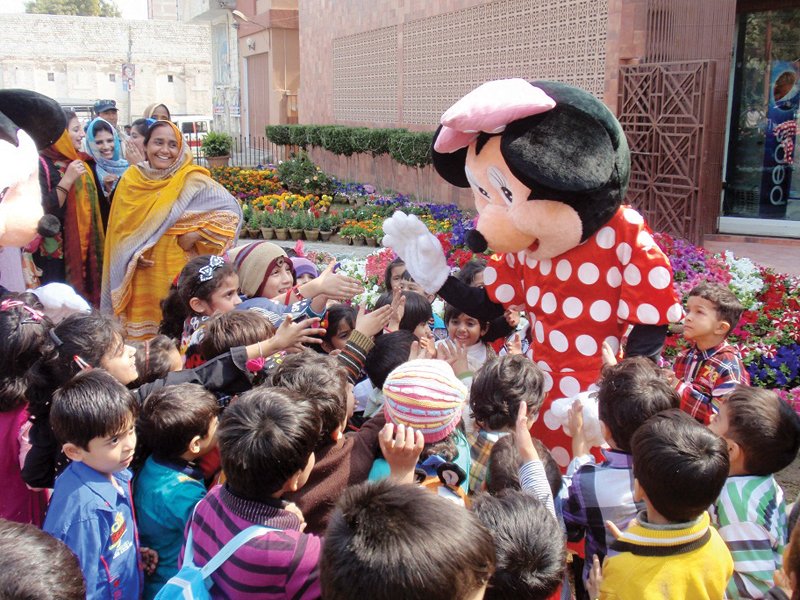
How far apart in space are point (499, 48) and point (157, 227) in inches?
286

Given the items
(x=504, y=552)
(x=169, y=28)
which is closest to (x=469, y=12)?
(x=504, y=552)

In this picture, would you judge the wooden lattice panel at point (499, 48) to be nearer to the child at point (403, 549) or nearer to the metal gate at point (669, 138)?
the metal gate at point (669, 138)

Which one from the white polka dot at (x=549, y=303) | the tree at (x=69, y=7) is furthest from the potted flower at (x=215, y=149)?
the tree at (x=69, y=7)

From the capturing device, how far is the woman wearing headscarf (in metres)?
4.75

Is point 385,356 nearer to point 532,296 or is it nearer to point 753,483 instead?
point 532,296

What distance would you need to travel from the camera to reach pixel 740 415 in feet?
7.41

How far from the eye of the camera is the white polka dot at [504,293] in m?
3.22

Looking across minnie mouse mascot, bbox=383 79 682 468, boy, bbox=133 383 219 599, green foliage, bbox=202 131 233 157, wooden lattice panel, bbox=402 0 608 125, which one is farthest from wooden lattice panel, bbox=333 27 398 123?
boy, bbox=133 383 219 599

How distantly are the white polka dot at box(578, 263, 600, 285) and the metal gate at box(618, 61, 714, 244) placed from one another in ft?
15.8

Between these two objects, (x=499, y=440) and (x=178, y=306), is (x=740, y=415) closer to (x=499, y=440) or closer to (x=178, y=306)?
(x=499, y=440)

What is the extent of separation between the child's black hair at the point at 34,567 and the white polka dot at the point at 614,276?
6.94ft

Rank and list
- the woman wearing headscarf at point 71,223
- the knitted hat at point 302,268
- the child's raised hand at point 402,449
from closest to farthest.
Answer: the child's raised hand at point 402,449 → the knitted hat at point 302,268 → the woman wearing headscarf at point 71,223

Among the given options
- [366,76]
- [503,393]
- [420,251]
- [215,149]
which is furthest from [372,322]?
[215,149]

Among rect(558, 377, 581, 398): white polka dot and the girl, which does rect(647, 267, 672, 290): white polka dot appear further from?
the girl
